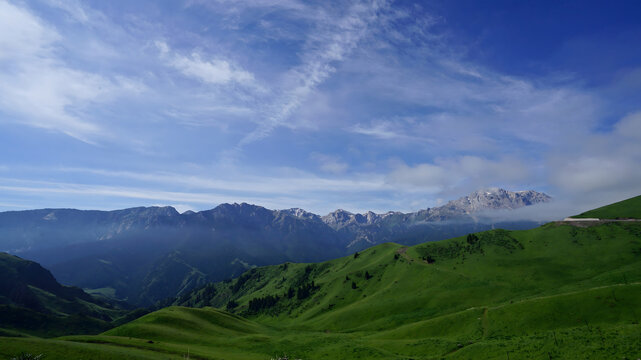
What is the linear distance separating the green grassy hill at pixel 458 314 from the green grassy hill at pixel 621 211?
18.7 m

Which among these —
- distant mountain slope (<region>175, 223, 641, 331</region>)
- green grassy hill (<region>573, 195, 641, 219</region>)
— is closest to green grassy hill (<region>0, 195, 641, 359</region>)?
distant mountain slope (<region>175, 223, 641, 331</region>)

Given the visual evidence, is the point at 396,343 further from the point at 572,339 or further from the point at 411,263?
the point at 411,263

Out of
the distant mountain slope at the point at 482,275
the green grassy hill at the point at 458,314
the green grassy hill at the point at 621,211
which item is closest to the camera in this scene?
the green grassy hill at the point at 458,314

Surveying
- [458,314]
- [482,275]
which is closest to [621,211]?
[482,275]

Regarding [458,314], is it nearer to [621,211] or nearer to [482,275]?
[482,275]

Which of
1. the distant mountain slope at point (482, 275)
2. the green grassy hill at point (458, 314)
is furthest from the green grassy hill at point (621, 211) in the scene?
the distant mountain slope at point (482, 275)

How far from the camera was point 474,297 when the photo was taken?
123500mm

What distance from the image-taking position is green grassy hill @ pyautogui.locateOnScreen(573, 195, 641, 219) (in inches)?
6726

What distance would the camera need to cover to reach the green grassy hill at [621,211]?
561 ft

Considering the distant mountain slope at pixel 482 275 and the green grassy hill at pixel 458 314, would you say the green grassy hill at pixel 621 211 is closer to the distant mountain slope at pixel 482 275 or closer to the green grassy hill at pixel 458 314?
the green grassy hill at pixel 458 314

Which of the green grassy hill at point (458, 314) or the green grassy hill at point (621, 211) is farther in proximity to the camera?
the green grassy hill at point (621, 211)

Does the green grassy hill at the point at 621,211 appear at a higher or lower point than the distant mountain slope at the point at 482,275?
higher

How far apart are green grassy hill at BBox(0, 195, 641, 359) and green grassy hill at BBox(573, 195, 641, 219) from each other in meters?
18.7

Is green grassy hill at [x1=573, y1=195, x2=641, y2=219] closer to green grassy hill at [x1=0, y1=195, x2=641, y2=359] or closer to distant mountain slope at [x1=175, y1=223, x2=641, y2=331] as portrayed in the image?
green grassy hill at [x1=0, y1=195, x2=641, y2=359]
